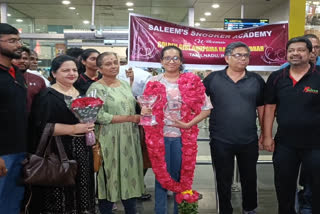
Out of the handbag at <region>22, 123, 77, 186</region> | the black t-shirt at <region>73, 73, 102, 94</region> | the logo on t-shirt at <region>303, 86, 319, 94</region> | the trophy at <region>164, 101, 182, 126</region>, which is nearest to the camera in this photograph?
the handbag at <region>22, 123, 77, 186</region>

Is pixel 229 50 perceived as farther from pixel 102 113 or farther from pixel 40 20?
pixel 40 20

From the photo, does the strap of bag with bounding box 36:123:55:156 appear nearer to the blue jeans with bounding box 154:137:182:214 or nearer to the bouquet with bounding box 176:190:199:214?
the blue jeans with bounding box 154:137:182:214

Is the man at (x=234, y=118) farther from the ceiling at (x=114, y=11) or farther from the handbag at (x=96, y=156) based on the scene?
the ceiling at (x=114, y=11)

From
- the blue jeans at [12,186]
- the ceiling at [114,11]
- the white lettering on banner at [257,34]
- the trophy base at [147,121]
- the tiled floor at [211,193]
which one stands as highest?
the ceiling at [114,11]

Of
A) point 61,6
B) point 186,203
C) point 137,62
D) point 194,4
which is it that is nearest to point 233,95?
point 186,203

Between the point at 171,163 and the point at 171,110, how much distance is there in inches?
21.3

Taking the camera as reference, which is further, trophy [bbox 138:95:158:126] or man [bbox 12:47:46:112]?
man [bbox 12:47:46:112]

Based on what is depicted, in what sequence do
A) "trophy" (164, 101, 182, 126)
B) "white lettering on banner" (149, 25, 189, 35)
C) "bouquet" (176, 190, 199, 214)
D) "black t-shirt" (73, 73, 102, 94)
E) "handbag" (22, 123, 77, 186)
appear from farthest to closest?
1. "white lettering on banner" (149, 25, 189, 35)
2. "black t-shirt" (73, 73, 102, 94)
3. "bouquet" (176, 190, 199, 214)
4. "trophy" (164, 101, 182, 126)
5. "handbag" (22, 123, 77, 186)

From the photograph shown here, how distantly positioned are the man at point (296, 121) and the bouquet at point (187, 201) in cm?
79

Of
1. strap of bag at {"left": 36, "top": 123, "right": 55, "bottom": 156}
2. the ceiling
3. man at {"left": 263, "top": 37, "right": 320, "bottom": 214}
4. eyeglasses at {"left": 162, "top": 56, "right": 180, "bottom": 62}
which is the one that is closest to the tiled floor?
man at {"left": 263, "top": 37, "right": 320, "bottom": 214}

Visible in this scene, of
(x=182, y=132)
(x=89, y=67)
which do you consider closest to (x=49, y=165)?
(x=182, y=132)

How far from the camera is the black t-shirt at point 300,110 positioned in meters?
2.54

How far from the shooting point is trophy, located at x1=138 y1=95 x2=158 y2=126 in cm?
258

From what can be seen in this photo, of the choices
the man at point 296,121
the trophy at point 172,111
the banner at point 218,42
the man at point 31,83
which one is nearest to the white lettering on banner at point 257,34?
the banner at point 218,42
